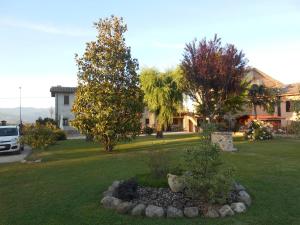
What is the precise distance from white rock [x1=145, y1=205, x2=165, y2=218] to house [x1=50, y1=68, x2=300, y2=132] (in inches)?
1365

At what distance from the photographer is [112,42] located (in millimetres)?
18969

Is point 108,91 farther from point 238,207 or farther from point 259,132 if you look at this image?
point 259,132

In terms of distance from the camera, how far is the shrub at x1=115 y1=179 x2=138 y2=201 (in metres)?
7.63

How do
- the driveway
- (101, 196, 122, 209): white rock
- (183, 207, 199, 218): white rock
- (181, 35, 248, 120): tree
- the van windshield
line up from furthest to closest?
(181, 35, 248, 120): tree < the van windshield < the driveway < (101, 196, 122, 209): white rock < (183, 207, 199, 218): white rock

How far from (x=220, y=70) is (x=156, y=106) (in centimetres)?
1010

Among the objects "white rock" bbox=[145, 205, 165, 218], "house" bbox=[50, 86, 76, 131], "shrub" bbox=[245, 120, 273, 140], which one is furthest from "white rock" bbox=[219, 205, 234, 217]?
"house" bbox=[50, 86, 76, 131]

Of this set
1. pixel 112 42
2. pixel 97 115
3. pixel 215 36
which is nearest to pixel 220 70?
pixel 215 36

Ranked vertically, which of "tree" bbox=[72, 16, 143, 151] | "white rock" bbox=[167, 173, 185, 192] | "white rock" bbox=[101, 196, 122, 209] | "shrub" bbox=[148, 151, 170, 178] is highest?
"tree" bbox=[72, 16, 143, 151]

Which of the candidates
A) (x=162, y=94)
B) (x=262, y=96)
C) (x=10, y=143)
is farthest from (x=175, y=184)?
(x=262, y=96)

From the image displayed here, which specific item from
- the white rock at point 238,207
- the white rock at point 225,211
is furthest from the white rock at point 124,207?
the white rock at point 238,207

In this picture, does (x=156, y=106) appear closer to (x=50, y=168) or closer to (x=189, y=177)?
(x=50, y=168)

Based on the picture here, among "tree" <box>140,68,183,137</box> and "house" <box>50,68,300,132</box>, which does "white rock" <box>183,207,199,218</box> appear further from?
"house" <box>50,68,300,132</box>

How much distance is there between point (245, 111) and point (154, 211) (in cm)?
3661

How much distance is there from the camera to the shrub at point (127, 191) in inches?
301
